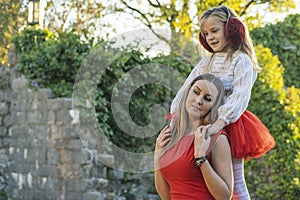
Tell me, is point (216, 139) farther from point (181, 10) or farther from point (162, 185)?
point (181, 10)

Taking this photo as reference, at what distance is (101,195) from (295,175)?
6.56 feet

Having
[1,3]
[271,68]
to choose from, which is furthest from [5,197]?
[1,3]

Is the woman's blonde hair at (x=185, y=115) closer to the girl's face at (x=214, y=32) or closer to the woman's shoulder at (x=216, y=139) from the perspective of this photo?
the woman's shoulder at (x=216, y=139)

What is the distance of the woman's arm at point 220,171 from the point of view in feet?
8.81

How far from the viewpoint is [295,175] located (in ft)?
21.8

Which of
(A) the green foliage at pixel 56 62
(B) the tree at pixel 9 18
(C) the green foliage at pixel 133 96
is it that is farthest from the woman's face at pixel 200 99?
(B) the tree at pixel 9 18

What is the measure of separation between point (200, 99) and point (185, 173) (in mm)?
315

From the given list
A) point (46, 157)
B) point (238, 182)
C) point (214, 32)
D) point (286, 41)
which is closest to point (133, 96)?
point (46, 157)

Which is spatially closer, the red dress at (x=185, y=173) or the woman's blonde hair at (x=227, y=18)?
the red dress at (x=185, y=173)

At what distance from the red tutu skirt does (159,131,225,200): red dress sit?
0.15 m

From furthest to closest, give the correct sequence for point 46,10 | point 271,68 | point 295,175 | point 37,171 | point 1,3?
point 1,3 → point 46,10 → point 37,171 → point 271,68 → point 295,175

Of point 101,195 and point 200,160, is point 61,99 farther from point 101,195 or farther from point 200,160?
point 200,160

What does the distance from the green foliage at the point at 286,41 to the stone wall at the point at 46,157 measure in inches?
109

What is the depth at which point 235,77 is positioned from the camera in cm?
303
